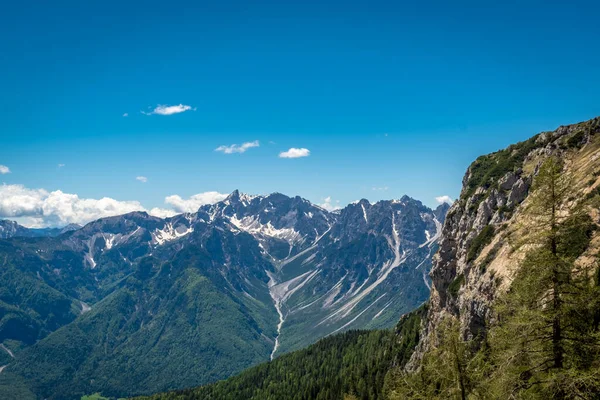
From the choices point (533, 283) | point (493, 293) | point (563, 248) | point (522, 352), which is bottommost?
point (493, 293)

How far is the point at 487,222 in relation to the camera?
12438 cm

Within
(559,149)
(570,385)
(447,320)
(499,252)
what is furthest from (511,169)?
(570,385)

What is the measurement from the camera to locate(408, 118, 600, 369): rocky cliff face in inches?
3602

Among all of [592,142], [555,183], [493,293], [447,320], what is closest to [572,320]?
[555,183]

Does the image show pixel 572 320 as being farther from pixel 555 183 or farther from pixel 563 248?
pixel 555 183

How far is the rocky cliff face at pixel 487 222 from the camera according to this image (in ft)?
300

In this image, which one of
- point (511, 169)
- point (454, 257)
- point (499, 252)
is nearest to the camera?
point (499, 252)

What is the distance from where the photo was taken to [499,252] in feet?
325

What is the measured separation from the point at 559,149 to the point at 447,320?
113786 millimetres

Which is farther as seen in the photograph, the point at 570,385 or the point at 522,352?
the point at 522,352

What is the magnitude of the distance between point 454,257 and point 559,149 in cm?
4440

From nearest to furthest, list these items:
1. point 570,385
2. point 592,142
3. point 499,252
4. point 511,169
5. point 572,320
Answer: point 570,385
point 572,320
point 499,252
point 592,142
point 511,169

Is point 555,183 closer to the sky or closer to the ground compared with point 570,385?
closer to the sky

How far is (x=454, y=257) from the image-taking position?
442ft
